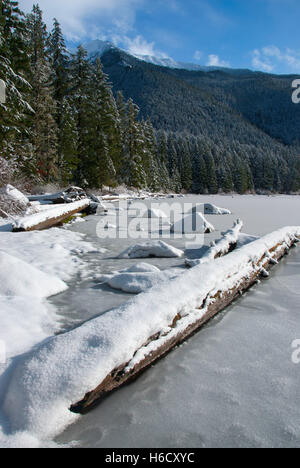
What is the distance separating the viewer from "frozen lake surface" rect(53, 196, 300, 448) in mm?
1467

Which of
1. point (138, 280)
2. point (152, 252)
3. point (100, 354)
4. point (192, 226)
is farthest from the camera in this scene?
point (192, 226)

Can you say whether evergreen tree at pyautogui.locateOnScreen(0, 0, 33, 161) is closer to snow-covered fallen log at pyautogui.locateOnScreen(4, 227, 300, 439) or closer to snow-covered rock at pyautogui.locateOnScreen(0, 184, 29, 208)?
snow-covered rock at pyautogui.locateOnScreen(0, 184, 29, 208)

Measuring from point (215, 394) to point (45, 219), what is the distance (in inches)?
289

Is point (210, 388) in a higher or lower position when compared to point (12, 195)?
lower

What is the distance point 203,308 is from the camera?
2658 mm

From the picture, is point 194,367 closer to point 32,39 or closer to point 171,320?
point 171,320

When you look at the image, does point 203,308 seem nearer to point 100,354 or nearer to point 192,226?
point 100,354

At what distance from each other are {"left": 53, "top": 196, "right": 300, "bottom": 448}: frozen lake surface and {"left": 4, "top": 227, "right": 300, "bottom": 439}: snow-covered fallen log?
121 millimetres

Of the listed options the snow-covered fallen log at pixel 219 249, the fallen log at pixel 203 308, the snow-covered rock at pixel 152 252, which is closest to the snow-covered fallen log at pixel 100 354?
the fallen log at pixel 203 308

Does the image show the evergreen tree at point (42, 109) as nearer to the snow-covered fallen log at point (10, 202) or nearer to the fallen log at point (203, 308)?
the snow-covered fallen log at point (10, 202)

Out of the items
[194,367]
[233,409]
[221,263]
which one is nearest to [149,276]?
[221,263]

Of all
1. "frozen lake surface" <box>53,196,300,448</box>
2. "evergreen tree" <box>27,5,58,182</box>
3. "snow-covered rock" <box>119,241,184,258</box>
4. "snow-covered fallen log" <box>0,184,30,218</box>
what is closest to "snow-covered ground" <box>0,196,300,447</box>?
"frozen lake surface" <box>53,196,300,448</box>

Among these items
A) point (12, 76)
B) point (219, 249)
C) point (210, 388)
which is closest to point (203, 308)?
point (210, 388)
